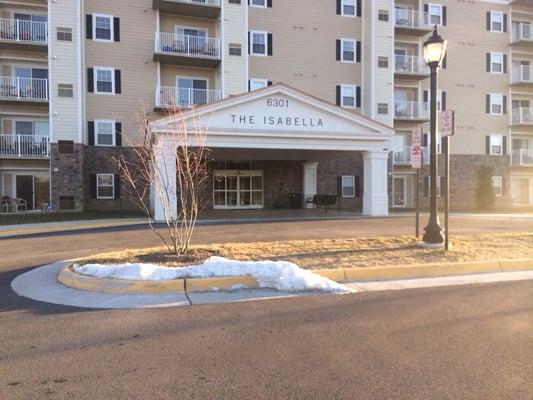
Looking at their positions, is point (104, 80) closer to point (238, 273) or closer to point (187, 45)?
point (187, 45)

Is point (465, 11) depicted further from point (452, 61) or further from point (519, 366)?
point (519, 366)

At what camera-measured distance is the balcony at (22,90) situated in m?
28.1

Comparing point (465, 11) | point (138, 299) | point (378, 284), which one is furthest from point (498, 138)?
point (138, 299)

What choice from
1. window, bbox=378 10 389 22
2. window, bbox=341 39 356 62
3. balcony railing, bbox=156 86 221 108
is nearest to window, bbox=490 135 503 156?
window, bbox=378 10 389 22

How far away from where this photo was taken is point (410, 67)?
35.1 metres

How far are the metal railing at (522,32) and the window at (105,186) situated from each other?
30839 millimetres

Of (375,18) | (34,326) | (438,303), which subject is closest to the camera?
(34,326)

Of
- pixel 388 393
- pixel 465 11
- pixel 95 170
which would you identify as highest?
pixel 465 11

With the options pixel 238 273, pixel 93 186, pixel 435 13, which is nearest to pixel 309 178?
pixel 93 186

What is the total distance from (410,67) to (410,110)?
307 cm

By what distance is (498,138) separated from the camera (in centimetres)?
3769

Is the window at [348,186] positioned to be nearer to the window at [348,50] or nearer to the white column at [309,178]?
the white column at [309,178]

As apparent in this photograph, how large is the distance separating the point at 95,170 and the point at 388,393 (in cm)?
2748

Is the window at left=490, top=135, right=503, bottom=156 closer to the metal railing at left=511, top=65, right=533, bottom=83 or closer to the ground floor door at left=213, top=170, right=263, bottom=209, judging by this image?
the metal railing at left=511, top=65, right=533, bottom=83
